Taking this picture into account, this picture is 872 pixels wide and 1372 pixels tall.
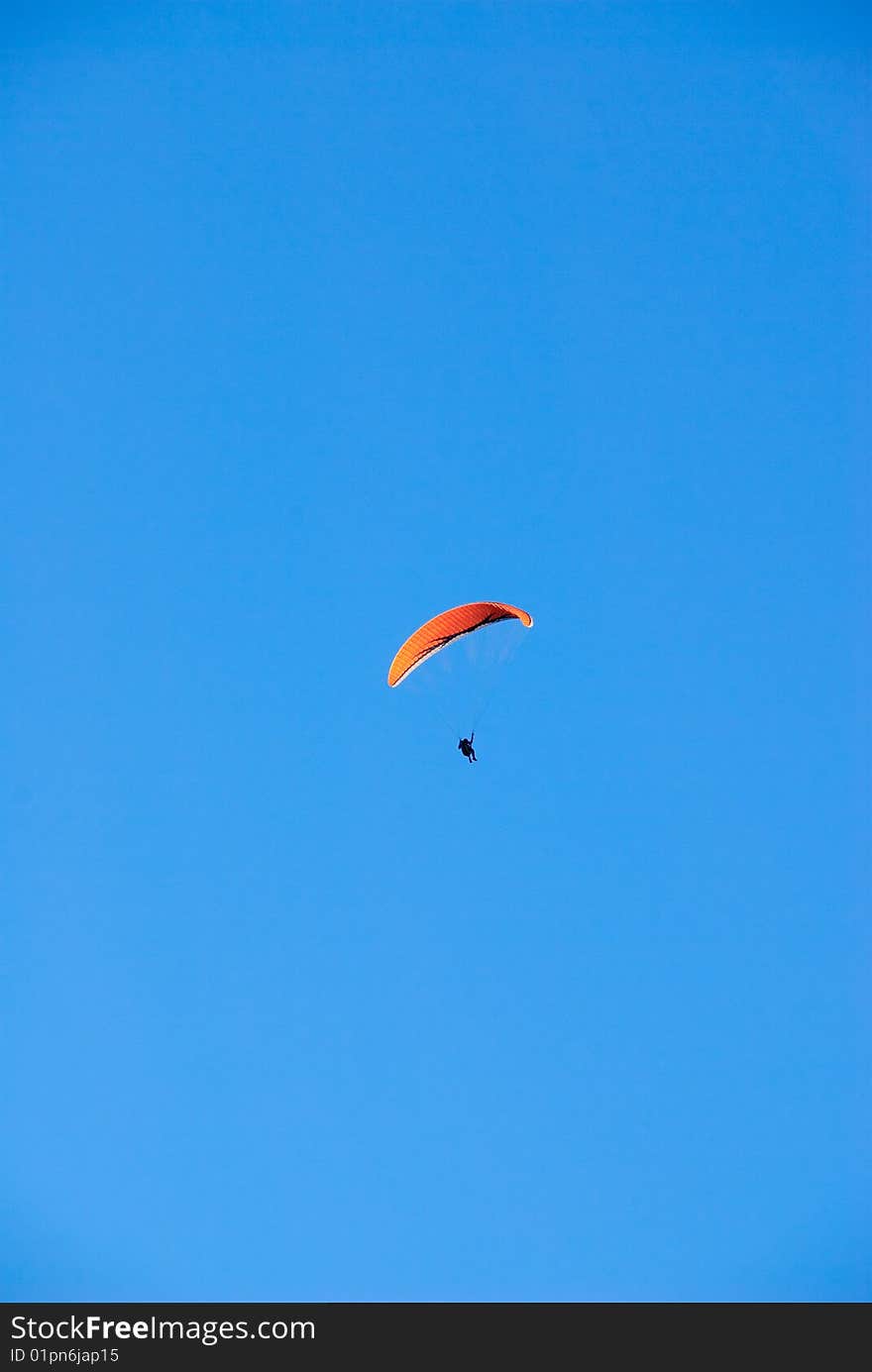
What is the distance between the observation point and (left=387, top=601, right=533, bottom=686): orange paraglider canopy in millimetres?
25906

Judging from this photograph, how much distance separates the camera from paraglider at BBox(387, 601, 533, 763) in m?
25.9

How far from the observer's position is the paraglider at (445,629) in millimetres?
25906

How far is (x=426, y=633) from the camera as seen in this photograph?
85.3 feet

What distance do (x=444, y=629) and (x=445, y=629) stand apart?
3cm

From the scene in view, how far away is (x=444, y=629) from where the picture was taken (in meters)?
26.1

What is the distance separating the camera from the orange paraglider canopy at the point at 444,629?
2591 cm
